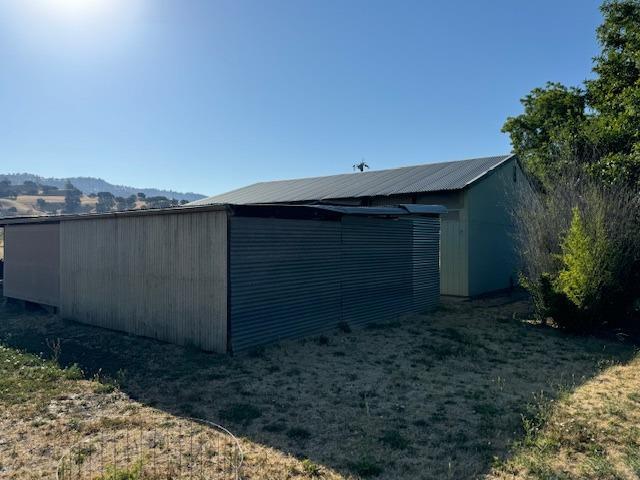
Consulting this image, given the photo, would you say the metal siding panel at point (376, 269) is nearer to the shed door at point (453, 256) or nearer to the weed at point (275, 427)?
the shed door at point (453, 256)

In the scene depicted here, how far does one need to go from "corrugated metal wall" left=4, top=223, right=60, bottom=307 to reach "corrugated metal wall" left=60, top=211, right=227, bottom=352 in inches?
30.9

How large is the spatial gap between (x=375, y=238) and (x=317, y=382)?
5.30 metres

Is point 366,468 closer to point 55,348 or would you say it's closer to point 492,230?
point 55,348

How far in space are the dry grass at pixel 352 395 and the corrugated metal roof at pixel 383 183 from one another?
21.8ft

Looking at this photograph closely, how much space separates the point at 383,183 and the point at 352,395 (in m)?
12.2

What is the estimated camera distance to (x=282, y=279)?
8.57 meters

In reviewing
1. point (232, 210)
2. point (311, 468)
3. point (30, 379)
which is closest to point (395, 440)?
point (311, 468)

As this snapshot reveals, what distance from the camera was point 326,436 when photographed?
456 centimetres

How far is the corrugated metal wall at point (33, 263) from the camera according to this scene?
38.5 ft

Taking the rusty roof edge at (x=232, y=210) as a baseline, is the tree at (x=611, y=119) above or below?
above

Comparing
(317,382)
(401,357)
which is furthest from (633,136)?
(317,382)

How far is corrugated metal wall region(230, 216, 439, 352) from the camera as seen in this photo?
7895mm

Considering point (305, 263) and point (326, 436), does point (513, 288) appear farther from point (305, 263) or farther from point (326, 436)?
point (326, 436)

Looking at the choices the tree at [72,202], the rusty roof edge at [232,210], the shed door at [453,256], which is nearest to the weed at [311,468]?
the rusty roof edge at [232,210]
